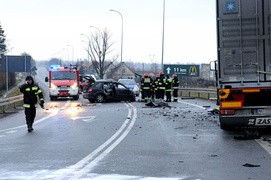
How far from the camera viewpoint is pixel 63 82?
95.3 ft

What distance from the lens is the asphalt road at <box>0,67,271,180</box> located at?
643 centimetres

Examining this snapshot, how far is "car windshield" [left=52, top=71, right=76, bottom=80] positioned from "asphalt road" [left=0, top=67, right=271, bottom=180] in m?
16.2

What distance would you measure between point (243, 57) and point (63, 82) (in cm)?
2052

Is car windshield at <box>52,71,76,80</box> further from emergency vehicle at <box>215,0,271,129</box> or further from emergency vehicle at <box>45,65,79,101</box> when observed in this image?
emergency vehicle at <box>215,0,271,129</box>

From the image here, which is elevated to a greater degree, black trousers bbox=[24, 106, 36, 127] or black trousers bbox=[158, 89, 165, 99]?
black trousers bbox=[158, 89, 165, 99]

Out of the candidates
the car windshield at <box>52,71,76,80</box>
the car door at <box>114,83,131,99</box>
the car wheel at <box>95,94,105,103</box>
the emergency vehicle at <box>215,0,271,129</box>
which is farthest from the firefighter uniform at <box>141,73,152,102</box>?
the emergency vehicle at <box>215,0,271,129</box>

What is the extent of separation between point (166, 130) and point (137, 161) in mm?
4770

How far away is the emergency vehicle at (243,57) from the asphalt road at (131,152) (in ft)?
2.40

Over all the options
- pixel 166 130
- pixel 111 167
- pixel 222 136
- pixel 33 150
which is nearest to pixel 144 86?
pixel 166 130

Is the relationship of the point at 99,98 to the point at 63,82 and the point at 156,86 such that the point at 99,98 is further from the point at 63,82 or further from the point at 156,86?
the point at 63,82

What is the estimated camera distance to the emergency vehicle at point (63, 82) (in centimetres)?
2886

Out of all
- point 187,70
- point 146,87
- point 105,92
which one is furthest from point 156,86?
point 187,70

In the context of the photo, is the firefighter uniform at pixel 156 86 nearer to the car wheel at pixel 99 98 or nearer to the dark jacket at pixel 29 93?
the car wheel at pixel 99 98

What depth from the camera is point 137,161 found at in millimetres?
7422
